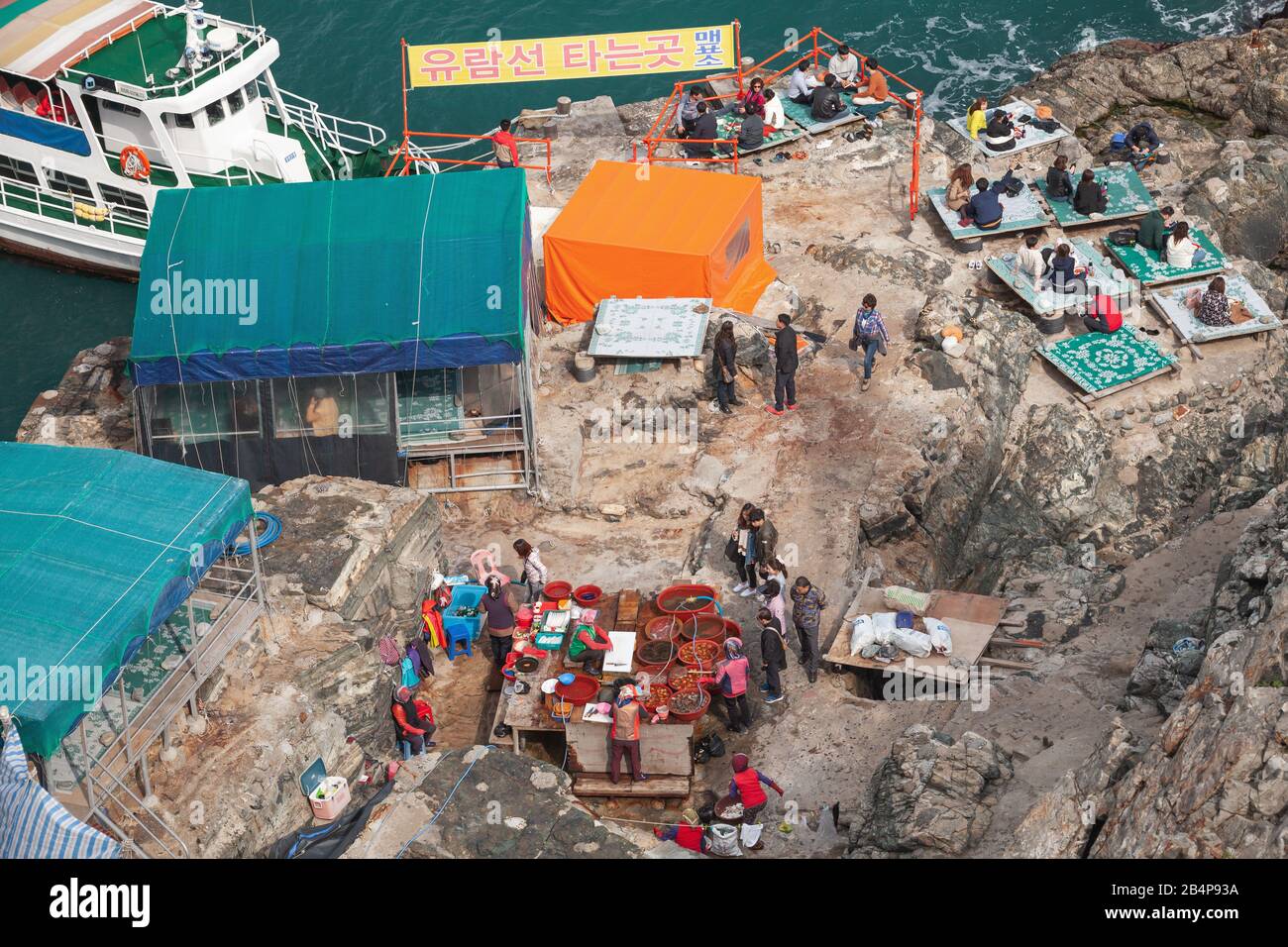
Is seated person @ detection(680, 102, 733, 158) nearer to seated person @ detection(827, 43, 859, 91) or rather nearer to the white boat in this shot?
seated person @ detection(827, 43, 859, 91)

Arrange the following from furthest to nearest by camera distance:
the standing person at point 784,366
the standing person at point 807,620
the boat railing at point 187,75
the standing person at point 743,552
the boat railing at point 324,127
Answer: the boat railing at point 324,127, the boat railing at point 187,75, the standing person at point 784,366, the standing person at point 743,552, the standing person at point 807,620

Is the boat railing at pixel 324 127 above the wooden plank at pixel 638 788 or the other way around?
above

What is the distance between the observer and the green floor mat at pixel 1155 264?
3044cm

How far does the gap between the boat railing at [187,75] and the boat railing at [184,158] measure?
152cm

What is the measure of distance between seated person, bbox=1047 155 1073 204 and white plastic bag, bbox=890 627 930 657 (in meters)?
15.1

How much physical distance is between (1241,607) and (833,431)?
374 inches

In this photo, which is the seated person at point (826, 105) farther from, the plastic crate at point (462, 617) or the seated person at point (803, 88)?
the plastic crate at point (462, 617)

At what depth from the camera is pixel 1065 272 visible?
97.5 ft

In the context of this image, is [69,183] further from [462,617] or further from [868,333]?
[868,333]

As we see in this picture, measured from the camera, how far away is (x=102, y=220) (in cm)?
3775

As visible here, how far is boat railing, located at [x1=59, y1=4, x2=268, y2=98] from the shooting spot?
117 ft

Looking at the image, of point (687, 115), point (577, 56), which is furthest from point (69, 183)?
point (687, 115)

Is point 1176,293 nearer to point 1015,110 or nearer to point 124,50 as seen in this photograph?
point 1015,110

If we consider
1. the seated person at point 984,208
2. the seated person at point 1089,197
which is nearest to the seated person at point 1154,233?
the seated person at point 1089,197
